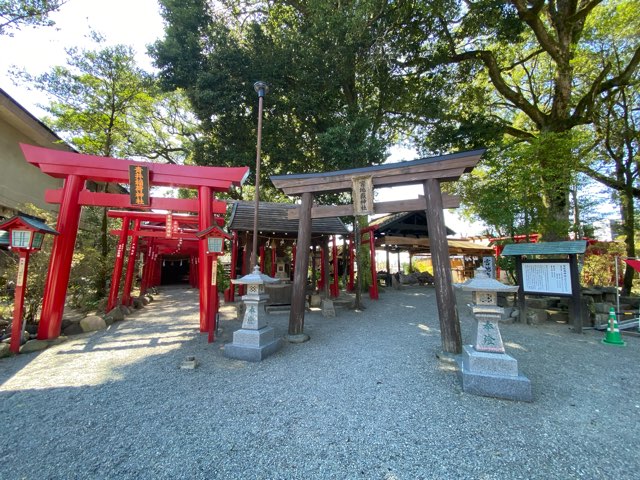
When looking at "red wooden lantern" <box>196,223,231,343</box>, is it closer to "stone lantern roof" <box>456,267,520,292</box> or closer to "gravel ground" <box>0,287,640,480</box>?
"gravel ground" <box>0,287,640,480</box>

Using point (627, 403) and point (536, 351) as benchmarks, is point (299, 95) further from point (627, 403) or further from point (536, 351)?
point (627, 403)

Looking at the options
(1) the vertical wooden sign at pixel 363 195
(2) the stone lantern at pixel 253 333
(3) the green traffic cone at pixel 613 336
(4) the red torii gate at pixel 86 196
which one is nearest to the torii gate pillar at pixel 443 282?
(1) the vertical wooden sign at pixel 363 195

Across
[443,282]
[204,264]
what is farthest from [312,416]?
[204,264]

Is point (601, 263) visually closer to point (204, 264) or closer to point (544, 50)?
point (544, 50)

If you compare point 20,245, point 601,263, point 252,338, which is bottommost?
point 252,338

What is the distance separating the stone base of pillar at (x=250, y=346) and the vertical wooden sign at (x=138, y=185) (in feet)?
13.4

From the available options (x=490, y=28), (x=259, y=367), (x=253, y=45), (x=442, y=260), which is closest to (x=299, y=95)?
(x=253, y=45)

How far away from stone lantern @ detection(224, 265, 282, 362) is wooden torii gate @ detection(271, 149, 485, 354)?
0.98 metres

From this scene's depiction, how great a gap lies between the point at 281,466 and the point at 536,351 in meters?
5.37

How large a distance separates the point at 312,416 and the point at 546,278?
7.27 metres

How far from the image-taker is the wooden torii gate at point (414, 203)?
16.5 feet

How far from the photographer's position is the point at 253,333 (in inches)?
203

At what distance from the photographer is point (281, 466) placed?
2387mm

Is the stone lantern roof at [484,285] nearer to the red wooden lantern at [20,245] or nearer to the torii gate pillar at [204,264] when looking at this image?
the torii gate pillar at [204,264]
